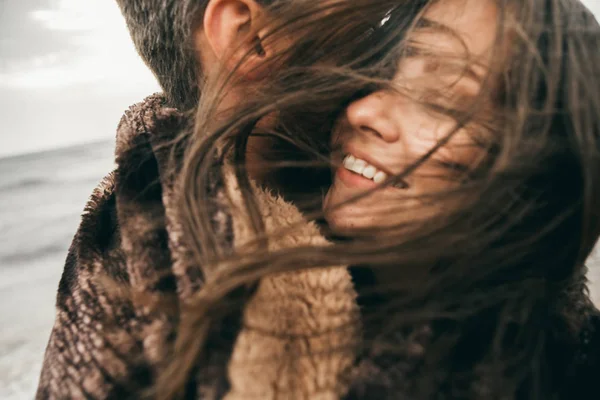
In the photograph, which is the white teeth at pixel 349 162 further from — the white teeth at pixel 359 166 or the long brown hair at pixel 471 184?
the long brown hair at pixel 471 184

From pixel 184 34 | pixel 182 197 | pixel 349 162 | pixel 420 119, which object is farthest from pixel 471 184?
pixel 184 34

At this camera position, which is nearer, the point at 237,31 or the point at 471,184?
the point at 471,184

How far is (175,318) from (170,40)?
762 millimetres

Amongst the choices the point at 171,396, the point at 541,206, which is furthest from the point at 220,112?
the point at 541,206

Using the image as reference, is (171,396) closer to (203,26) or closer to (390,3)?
(203,26)

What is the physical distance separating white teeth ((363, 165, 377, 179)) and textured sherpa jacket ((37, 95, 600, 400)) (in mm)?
240

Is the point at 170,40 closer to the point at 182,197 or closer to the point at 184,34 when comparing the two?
the point at 184,34

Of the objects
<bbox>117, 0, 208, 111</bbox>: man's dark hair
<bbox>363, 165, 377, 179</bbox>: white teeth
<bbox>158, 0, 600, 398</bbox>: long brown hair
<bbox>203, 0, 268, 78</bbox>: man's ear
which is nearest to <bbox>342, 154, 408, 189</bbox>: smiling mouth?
<bbox>363, 165, 377, 179</bbox>: white teeth

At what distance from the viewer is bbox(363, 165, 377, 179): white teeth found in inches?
41.8

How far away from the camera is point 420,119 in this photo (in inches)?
39.0

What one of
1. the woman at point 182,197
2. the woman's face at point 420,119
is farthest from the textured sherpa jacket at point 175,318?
the woman's face at point 420,119

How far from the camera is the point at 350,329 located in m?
0.83

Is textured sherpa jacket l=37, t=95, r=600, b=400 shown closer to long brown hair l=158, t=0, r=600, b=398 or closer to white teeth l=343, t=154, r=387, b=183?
long brown hair l=158, t=0, r=600, b=398

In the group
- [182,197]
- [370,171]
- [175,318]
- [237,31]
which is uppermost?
[237,31]
